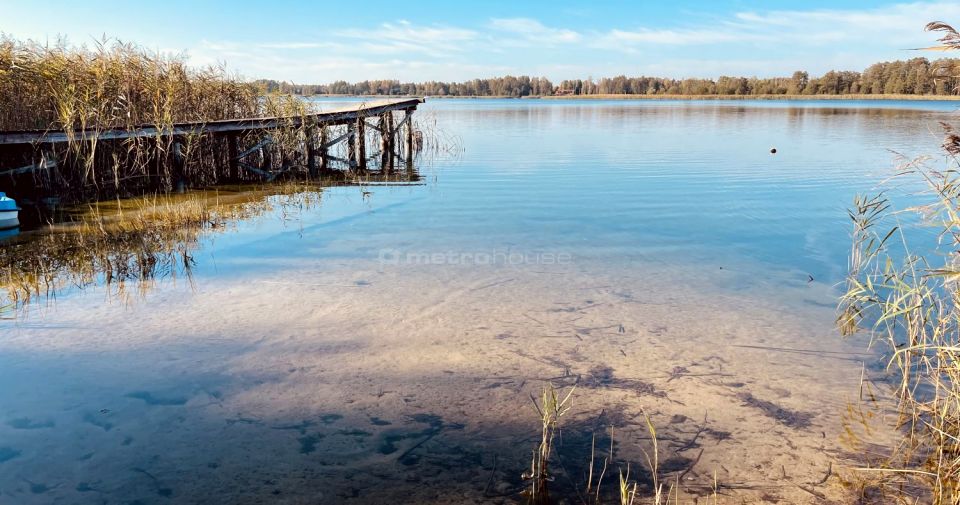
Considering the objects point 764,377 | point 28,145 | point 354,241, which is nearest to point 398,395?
point 764,377

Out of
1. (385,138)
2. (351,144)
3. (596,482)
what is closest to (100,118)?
(351,144)

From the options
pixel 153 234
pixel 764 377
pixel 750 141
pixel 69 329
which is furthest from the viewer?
pixel 750 141

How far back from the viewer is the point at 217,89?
14.7m

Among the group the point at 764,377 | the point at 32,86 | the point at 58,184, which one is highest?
the point at 32,86

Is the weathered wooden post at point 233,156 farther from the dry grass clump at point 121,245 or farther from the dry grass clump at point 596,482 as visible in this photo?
the dry grass clump at point 596,482

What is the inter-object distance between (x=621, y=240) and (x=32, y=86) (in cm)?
1002

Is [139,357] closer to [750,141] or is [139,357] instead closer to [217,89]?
[217,89]

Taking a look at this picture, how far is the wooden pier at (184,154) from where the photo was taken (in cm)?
1074

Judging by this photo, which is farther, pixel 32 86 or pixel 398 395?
pixel 32 86

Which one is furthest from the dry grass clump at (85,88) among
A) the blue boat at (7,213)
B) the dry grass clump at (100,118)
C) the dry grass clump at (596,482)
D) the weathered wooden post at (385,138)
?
the dry grass clump at (596,482)

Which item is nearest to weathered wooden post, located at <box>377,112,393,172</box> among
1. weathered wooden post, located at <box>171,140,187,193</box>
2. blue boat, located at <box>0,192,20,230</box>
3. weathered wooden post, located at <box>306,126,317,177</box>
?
weathered wooden post, located at <box>306,126,317,177</box>

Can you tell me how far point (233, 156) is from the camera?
1423 centimetres

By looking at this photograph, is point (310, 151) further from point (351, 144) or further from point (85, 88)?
point (85, 88)

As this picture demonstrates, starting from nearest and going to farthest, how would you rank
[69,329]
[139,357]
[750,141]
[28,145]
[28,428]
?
[28,428] < [139,357] < [69,329] < [28,145] < [750,141]
